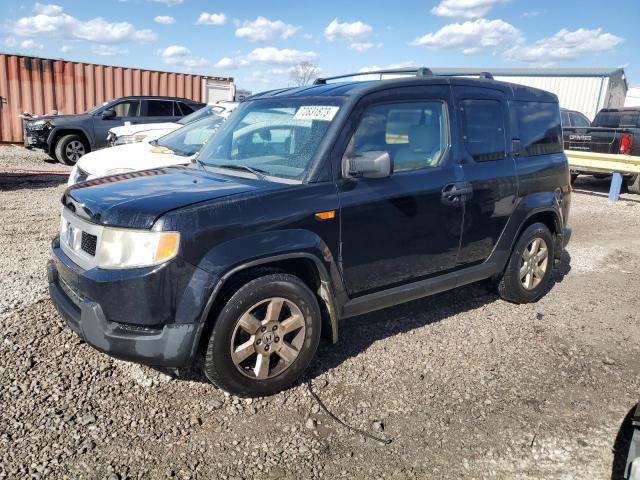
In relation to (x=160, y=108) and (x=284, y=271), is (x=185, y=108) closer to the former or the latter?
(x=160, y=108)

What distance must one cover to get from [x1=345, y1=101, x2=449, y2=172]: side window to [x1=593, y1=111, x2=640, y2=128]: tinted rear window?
1068 cm

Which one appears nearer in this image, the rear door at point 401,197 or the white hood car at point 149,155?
the rear door at point 401,197

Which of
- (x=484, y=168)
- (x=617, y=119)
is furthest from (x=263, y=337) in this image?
(x=617, y=119)

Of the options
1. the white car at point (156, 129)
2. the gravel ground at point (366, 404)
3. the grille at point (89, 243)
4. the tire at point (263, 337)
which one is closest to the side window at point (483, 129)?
the gravel ground at point (366, 404)

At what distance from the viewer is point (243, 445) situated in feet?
9.14

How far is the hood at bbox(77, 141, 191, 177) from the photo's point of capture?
247 inches

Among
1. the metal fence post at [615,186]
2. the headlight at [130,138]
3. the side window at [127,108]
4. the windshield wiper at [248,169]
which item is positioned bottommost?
the metal fence post at [615,186]

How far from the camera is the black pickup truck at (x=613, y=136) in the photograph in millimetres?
11219

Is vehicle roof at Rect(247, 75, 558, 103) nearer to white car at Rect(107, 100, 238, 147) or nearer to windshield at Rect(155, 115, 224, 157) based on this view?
windshield at Rect(155, 115, 224, 157)

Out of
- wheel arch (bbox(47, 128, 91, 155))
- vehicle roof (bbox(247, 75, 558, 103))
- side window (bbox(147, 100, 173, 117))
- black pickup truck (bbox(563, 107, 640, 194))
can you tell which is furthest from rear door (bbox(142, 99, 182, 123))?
black pickup truck (bbox(563, 107, 640, 194))

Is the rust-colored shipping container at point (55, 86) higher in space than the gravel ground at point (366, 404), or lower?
higher

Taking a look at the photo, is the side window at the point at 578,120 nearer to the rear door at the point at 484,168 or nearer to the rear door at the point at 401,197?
the rear door at the point at 484,168

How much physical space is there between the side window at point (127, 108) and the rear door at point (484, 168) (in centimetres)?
1091

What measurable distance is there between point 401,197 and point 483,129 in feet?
4.00
